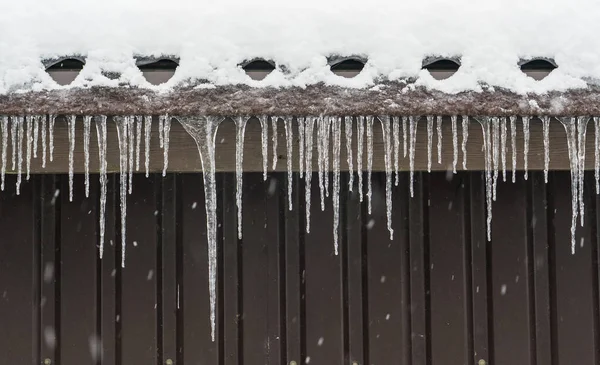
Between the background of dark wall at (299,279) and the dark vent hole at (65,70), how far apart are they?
86 centimetres

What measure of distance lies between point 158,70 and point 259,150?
570mm

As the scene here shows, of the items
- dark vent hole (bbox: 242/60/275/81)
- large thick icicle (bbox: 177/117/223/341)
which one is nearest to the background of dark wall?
large thick icicle (bbox: 177/117/223/341)

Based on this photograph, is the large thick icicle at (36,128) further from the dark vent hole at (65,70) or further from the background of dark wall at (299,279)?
the background of dark wall at (299,279)

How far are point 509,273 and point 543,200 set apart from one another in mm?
456

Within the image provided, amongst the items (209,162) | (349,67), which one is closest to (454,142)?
(349,67)

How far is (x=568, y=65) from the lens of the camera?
2506 mm

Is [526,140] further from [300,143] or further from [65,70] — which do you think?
[65,70]

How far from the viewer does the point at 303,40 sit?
2.59m

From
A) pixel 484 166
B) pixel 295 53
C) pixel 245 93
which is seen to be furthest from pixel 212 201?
pixel 484 166

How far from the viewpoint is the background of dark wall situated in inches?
125

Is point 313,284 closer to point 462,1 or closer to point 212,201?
point 212,201

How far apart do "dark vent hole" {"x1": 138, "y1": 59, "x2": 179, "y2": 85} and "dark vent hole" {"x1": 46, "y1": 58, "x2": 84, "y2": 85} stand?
10.9 inches

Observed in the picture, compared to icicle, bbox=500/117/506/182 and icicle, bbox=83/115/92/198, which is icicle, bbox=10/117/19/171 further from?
icicle, bbox=500/117/506/182

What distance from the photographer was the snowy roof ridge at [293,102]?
2396 millimetres
